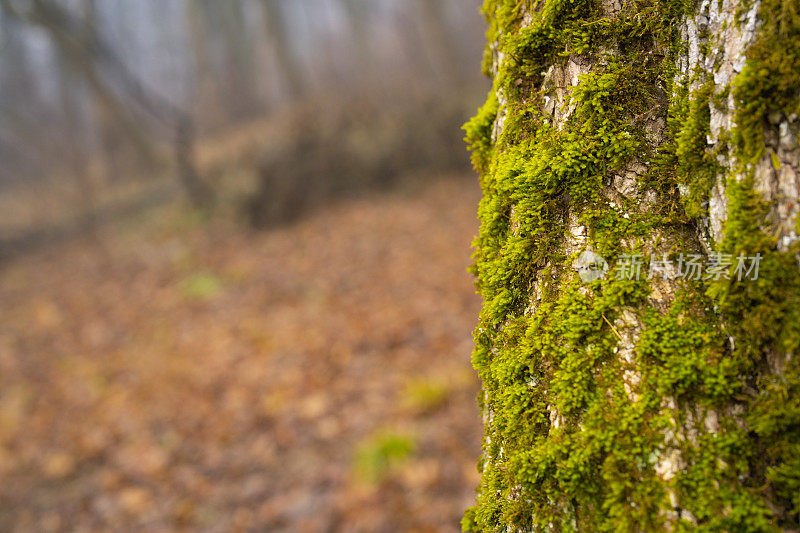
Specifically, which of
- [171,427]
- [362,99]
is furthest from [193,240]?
[171,427]

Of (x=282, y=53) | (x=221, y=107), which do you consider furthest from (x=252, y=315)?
(x=221, y=107)

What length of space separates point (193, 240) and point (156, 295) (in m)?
2.39

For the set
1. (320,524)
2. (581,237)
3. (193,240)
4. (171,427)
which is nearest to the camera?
(581,237)

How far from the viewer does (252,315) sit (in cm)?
668

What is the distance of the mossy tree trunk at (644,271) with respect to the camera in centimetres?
82

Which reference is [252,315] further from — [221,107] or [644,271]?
[221,107]

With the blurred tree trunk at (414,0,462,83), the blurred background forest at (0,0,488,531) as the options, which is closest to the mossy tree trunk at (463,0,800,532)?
the blurred background forest at (0,0,488,531)

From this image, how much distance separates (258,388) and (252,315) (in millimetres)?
1780

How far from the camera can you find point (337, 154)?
10648 millimetres

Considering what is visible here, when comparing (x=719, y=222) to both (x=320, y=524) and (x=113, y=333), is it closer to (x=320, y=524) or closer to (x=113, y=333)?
(x=320, y=524)

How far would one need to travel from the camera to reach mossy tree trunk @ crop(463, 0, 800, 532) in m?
0.82

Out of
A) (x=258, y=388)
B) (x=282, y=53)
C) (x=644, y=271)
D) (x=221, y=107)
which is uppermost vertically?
(x=221, y=107)

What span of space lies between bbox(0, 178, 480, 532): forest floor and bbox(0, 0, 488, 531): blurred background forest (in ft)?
0.08

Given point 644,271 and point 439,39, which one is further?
point 439,39
